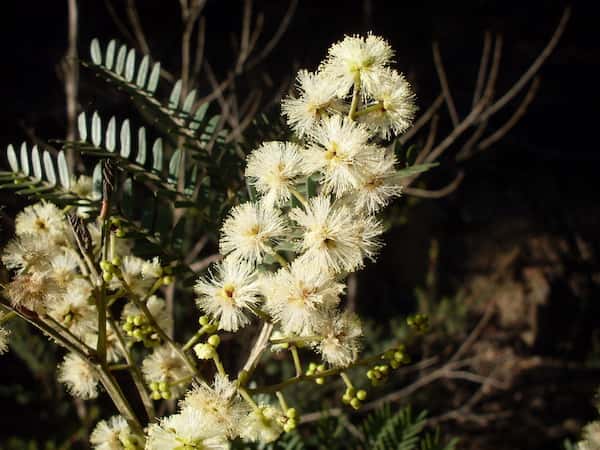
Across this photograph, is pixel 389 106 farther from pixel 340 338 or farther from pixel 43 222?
pixel 43 222

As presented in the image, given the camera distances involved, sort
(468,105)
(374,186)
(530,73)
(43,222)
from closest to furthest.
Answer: (374,186) → (43,222) → (530,73) → (468,105)

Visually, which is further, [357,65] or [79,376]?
[79,376]

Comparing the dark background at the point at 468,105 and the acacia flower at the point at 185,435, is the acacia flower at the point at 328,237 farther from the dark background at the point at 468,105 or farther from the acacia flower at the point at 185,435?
the dark background at the point at 468,105

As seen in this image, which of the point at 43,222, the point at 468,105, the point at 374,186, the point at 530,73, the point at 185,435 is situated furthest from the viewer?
the point at 468,105

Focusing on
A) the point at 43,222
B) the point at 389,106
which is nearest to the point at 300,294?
the point at 389,106

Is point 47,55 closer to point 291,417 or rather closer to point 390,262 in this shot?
point 390,262

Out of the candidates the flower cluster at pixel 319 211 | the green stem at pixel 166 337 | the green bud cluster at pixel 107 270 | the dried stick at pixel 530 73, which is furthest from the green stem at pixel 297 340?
the dried stick at pixel 530 73

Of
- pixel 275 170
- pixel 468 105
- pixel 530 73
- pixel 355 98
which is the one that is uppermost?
pixel 468 105

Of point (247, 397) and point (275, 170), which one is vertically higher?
point (275, 170)
